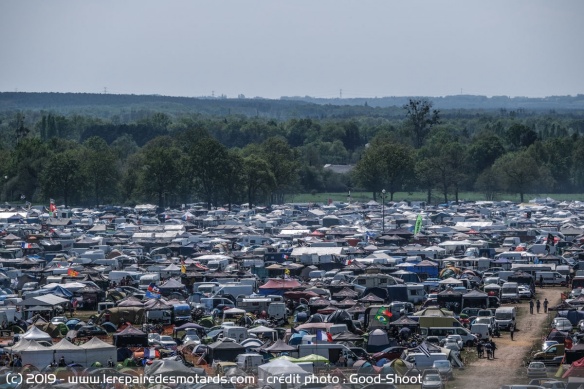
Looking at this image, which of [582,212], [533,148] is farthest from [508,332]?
[533,148]

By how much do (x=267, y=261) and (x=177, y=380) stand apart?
17419mm

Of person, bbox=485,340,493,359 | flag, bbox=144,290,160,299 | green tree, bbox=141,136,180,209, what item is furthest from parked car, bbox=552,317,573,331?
green tree, bbox=141,136,180,209

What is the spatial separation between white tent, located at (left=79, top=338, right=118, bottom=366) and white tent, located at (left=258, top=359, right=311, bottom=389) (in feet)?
9.70

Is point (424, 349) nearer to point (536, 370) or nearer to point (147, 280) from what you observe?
point (536, 370)

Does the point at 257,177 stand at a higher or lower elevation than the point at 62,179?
higher

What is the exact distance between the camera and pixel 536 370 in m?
16.0

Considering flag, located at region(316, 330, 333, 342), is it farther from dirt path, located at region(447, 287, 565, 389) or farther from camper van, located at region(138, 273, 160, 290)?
camper van, located at region(138, 273, 160, 290)

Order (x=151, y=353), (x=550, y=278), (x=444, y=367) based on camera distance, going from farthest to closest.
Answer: (x=550, y=278)
(x=151, y=353)
(x=444, y=367)

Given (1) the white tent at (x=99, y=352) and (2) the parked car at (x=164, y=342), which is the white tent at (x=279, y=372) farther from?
(2) the parked car at (x=164, y=342)

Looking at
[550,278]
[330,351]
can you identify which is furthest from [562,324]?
[550,278]

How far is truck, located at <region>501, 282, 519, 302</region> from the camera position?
25.3 meters

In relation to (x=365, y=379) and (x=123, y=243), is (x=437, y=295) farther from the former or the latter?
(x=123, y=243)

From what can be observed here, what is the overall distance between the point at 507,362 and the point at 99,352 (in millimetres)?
6105

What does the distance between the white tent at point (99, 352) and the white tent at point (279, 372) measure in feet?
9.70
